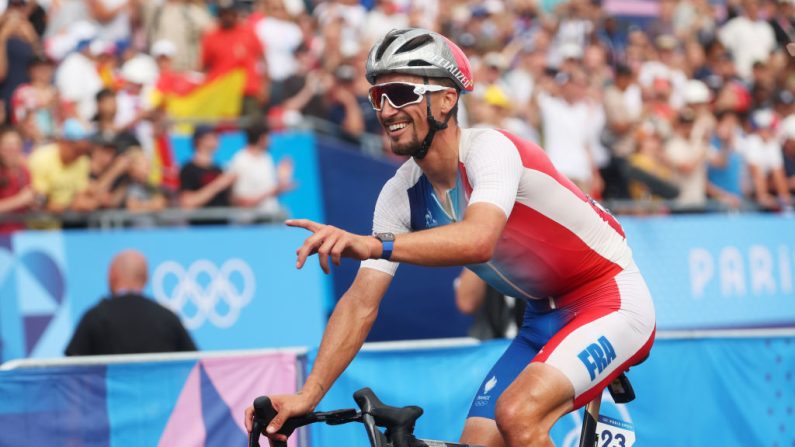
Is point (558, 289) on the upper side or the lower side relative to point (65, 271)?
upper

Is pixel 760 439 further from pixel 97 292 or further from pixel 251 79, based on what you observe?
pixel 251 79

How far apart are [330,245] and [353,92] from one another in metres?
10.5

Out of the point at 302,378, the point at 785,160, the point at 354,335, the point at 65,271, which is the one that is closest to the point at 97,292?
the point at 65,271

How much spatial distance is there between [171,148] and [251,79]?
4.75ft

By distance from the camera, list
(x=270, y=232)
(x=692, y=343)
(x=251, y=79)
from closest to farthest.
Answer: (x=692, y=343)
(x=270, y=232)
(x=251, y=79)

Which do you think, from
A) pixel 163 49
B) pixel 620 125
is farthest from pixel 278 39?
pixel 620 125

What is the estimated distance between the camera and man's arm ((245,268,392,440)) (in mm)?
5164

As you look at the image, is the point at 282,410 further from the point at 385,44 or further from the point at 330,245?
the point at 385,44

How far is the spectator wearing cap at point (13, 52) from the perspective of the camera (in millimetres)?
12461

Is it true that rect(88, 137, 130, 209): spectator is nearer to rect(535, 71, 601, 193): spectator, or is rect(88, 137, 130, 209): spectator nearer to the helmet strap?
rect(535, 71, 601, 193): spectator

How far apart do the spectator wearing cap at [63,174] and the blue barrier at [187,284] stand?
0.39m

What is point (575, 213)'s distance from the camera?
544 cm

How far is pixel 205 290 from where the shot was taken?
39.5 feet

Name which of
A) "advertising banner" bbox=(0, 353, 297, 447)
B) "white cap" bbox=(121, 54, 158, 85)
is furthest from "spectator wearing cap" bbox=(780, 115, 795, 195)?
"advertising banner" bbox=(0, 353, 297, 447)
